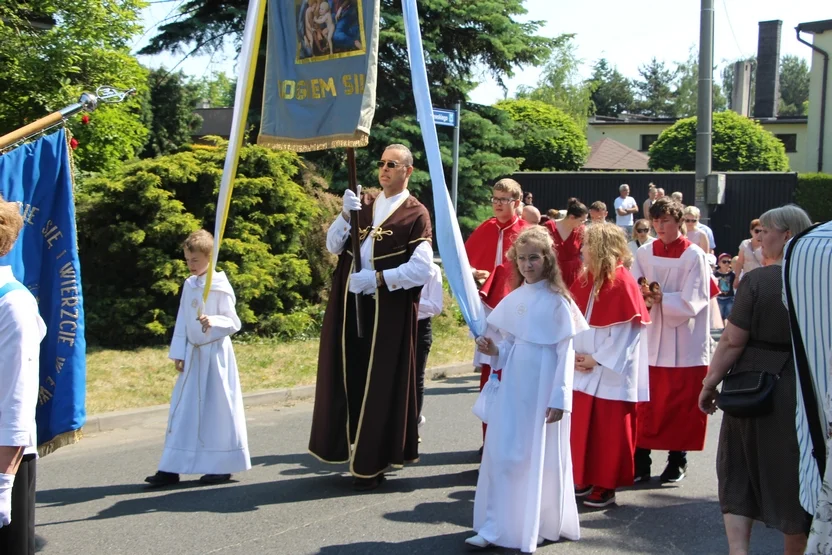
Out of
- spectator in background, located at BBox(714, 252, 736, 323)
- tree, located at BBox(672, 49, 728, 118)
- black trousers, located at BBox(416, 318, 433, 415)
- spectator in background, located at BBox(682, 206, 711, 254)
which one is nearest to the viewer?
black trousers, located at BBox(416, 318, 433, 415)

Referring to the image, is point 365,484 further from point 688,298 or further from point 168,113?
point 168,113

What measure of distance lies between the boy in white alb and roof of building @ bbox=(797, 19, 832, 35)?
31970mm

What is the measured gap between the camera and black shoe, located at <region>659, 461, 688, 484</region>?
21.6 ft

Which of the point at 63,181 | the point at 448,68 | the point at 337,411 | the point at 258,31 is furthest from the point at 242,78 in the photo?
the point at 448,68

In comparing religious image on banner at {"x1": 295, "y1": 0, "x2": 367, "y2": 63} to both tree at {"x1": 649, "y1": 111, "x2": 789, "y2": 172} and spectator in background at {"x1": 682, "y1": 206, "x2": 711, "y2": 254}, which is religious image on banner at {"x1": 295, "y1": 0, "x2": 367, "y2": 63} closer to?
spectator in background at {"x1": 682, "y1": 206, "x2": 711, "y2": 254}

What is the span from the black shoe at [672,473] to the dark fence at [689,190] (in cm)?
Answer: 1580

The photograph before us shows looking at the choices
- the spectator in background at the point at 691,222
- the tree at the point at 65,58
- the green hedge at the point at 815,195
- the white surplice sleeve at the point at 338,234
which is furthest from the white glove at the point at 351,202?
the green hedge at the point at 815,195

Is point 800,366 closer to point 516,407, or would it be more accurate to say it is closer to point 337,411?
point 516,407

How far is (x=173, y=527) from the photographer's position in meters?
5.44

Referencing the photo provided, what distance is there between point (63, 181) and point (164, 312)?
647cm

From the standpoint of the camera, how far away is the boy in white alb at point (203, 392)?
6230 mm

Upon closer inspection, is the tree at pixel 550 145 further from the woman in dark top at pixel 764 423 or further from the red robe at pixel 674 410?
the woman in dark top at pixel 764 423

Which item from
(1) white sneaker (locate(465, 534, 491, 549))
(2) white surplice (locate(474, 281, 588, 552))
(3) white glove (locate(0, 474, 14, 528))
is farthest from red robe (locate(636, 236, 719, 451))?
(3) white glove (locate(0, 474, 14, 528))

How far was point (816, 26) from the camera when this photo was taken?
33.3 m
